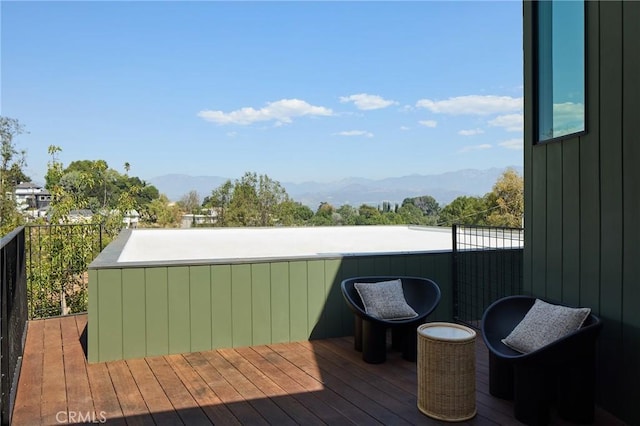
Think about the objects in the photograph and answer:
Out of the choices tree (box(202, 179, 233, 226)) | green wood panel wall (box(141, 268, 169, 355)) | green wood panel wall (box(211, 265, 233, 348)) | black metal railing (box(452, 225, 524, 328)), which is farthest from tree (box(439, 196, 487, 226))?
green wood panel wall (box(141, 268, 169, 355))

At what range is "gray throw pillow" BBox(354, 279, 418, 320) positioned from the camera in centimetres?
354

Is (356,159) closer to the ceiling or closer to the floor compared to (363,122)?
closer to the floor

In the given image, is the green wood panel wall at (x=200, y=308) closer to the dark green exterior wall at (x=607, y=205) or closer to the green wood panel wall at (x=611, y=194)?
the dark green exterior wall at (x=607, y=205)

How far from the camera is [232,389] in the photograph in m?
2.97

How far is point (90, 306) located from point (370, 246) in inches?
181

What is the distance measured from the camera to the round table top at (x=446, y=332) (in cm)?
258

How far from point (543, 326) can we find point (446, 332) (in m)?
0.55

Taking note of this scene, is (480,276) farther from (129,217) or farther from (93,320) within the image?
(129,217)

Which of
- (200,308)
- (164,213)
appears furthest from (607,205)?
(164,213)

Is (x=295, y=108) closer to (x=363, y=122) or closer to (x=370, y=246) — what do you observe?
(x=363, y=122)

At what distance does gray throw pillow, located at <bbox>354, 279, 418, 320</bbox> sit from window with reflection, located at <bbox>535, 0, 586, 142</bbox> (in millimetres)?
1637

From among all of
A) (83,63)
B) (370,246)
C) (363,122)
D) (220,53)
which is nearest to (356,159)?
(363,122)

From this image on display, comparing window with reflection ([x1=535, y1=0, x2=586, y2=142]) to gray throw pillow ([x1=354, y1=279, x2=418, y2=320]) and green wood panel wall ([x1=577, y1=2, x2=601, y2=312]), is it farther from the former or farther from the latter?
gray throw pillow ([x1=354, y1=279, x2=418, y2=320])

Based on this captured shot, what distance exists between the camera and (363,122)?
55781mm
